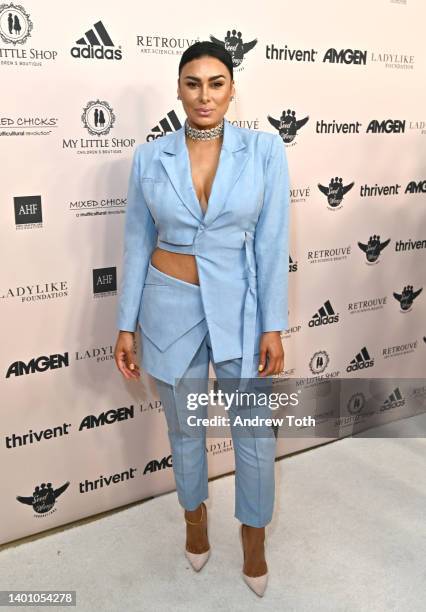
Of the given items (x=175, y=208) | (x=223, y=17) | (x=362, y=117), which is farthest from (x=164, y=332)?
(x=362, y=117)

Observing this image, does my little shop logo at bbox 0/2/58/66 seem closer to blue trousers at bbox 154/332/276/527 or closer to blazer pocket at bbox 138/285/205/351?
blazer pocket at bbox 138/285/205/351

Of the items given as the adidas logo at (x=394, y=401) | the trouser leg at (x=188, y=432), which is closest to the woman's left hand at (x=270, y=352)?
the trouser leg at (x=188, y=432)

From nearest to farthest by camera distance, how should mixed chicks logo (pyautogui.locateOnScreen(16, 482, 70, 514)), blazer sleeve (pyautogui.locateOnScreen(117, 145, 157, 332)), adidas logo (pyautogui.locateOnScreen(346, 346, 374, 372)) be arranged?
blazer sleeve (pyautogui.locateOnScreen(117, 145, 157, 332))
mixed chicks logo (pyautogui.locateOnScreen(16, 482, 70, 514))
adidas logo (pyautogui.locateOnScreen(346, 346, 374, 372))

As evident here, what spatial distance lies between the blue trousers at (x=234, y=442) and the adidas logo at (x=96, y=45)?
98cm

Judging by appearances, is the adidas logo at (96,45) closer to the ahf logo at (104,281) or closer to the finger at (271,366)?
the ahf logo at (104,281)

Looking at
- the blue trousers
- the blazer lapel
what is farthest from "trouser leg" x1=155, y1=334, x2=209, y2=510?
the blazer lapel

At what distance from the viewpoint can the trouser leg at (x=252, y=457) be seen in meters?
1.79

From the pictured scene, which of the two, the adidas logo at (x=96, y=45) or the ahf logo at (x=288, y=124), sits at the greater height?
the adidas logo at (x=96, y=45)

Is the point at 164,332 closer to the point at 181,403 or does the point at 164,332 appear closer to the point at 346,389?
the point at 181,403

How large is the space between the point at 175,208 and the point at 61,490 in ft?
4.11

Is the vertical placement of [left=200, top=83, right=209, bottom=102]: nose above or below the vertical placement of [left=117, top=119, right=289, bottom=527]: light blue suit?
above

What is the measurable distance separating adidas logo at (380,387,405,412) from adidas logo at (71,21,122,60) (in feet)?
6.90

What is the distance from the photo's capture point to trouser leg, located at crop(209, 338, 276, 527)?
5.87ft

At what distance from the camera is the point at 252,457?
1.83 m
